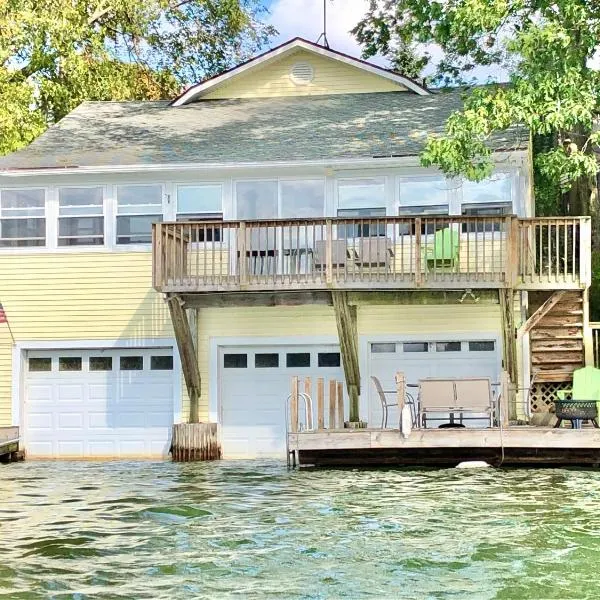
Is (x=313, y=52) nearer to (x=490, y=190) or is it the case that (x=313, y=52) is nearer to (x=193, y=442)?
(x=490, y=190)

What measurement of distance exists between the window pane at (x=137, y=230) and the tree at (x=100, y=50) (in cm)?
659

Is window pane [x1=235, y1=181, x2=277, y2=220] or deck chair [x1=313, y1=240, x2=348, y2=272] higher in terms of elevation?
window pane [x1=235, y1=181, x2=277, y2=220]

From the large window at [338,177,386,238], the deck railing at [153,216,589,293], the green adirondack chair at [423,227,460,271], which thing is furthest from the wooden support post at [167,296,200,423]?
the green adirondack chair at [423,227,460,271]

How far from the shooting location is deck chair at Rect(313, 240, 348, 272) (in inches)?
736

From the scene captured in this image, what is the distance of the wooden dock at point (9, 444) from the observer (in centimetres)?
2023

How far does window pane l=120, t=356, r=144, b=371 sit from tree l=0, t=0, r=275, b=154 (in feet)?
25.1

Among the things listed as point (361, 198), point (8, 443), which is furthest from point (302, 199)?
point (8, 443)

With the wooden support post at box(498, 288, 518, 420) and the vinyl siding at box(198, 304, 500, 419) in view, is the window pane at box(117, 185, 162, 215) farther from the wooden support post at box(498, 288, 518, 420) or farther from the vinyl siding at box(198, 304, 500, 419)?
the wooden support post at box(498, 288, 518, 420)

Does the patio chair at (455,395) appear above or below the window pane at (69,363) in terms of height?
below

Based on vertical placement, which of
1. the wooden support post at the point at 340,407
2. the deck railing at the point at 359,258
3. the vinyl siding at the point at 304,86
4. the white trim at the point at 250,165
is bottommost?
the wooden support post at the point at 340,407

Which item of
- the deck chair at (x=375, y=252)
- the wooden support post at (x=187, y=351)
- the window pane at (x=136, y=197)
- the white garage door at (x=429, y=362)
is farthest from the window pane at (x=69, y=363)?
the deck chair at (x=375, y=252)

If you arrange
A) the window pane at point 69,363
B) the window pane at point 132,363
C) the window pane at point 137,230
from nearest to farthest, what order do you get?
the window pane at point 137,230 → the window pane at point 132,363 → the window pane at point 69,363

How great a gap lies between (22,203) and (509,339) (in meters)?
9.25

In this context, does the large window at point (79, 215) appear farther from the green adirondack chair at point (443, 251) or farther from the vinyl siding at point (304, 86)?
the green adirondack chair at point (443, 251)
